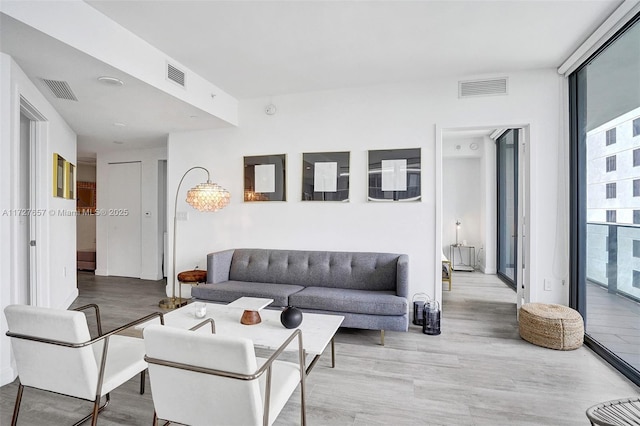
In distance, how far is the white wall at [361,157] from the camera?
3.64 m

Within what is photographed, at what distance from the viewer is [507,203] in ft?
19.9

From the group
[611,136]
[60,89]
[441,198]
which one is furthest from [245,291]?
[611,136]

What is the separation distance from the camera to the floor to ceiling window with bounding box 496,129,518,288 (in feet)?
18.1

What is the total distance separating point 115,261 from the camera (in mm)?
6520

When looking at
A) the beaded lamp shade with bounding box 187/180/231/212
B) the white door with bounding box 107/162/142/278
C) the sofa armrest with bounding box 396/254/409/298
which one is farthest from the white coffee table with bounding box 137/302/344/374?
the white door with bounding box 107/162/142/278

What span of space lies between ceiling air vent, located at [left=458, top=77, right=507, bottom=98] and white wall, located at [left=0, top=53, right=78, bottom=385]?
425 cm

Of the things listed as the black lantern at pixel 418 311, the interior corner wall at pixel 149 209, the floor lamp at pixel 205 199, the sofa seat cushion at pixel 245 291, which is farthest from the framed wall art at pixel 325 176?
the interior corner wall at pixel 149 209

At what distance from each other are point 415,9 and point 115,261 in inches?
264

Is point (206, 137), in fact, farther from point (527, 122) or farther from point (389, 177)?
point (527, 122)

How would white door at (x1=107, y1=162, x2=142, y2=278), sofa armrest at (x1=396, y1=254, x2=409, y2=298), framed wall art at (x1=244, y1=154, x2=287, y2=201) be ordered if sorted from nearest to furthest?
sofa armrest at (x1=396, y1=254, x2=409, y2=298) < framed wall art at (x1=244, y1=154, x2=287, y2=201) < white door at (x1=107, y1=162, x2=142, y2=278)

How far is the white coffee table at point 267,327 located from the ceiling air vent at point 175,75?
7.57 feet

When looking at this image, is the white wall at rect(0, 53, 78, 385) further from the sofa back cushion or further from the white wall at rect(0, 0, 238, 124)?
the sofa back cushion

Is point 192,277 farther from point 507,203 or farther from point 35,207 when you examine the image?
point 507,203

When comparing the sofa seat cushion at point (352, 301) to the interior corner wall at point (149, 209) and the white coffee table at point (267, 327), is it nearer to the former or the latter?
the white coffee table at point (267, 327)
